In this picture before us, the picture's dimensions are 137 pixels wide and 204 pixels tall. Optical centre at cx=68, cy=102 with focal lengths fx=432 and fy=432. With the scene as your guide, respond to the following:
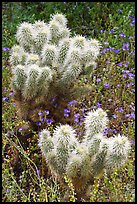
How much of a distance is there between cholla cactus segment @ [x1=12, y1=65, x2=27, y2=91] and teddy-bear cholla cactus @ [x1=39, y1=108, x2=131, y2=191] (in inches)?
37.2

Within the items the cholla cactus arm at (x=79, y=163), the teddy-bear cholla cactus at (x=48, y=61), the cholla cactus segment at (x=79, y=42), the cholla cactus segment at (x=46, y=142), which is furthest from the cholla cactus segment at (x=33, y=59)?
the cholla cactus arm at (x=79, y=163)

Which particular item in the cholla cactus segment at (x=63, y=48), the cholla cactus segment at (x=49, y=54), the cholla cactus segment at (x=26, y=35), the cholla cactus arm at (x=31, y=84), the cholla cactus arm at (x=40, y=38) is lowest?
the cholla cactus arm at (x=31, y=84)

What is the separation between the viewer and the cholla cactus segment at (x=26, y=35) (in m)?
4.42

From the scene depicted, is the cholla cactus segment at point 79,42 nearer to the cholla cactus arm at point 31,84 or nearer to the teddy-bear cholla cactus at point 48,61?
the teddy-bear cholla cactus at point 48,61

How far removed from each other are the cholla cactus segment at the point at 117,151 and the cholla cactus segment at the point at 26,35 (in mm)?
1700

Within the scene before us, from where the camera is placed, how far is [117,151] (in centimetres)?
322

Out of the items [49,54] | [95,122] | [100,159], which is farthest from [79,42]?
[100,159]

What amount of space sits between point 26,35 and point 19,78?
513 millimetres

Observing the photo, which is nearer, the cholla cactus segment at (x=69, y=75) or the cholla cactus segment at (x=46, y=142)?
the cholla cactus segment at (x=46, y=142)

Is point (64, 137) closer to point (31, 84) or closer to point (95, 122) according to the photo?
point (95, 122)

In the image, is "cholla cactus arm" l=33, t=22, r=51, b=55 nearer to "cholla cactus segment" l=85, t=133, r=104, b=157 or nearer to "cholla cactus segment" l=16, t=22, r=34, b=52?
"cholla cactus segment" l=16, t=22, r=34, b=52

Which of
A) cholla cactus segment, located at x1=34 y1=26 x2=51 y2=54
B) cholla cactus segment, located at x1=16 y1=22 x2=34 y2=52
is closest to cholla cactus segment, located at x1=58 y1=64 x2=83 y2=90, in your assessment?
cholla cactus segment, located at x1=34 y1=26 x2=51 y2=54

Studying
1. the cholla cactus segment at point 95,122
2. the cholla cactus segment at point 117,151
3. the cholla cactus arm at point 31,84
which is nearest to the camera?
the cholla cactus segment at point 117,151

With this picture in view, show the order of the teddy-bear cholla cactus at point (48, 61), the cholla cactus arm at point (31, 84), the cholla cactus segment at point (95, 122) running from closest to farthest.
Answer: the cholla cactus segment at point (95, 122) → the cholla cactus arm at point (31, 84) → the teddy-bear cholla cactus at point (48, 61)
